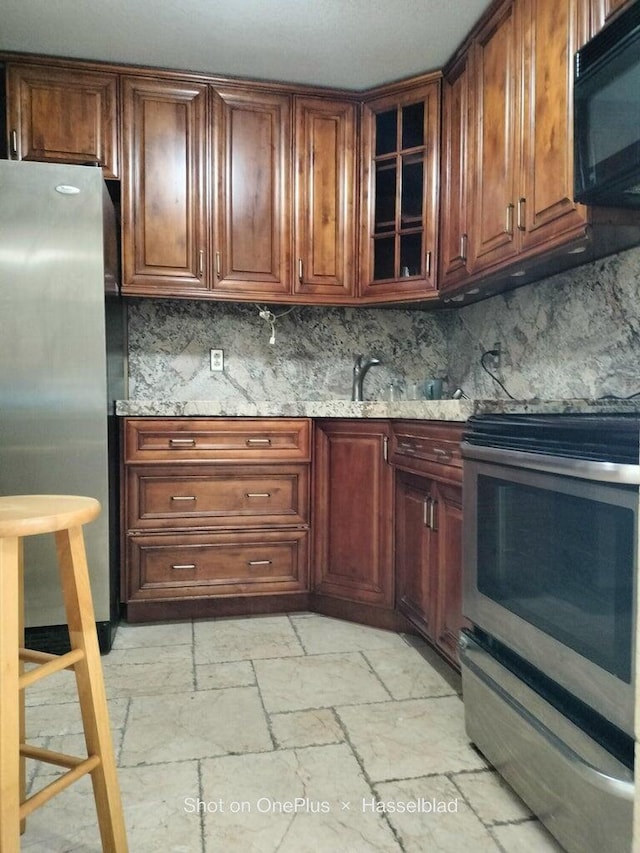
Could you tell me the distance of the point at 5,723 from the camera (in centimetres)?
95

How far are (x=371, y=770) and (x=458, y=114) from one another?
7.79 ft

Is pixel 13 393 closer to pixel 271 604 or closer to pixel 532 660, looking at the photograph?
pixel 271 604

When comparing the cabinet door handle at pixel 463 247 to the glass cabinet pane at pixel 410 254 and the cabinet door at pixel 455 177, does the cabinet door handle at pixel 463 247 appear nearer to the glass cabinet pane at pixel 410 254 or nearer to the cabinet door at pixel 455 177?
the cabinet door at pixel 455 177

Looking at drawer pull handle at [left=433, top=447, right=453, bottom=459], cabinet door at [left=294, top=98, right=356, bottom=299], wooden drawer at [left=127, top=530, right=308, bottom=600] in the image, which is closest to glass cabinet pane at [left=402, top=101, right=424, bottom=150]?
cabinet door at [left=294, top=98, right=356, bottom=299]

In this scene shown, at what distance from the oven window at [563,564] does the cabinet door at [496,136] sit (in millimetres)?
1006

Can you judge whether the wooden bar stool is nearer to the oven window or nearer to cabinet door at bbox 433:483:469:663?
the oven window

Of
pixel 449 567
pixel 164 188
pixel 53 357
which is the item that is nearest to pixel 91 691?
pixel 449 567

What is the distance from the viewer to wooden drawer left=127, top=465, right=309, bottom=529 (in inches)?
95.6

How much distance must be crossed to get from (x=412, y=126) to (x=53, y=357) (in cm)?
186

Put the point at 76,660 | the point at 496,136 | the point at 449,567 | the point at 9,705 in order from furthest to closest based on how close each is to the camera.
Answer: the point at 496,136, the point at 449,567, the point at 76,660, the point at 9,705

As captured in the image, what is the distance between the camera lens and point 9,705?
3.16ft

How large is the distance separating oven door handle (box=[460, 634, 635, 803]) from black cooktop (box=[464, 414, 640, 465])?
53cm

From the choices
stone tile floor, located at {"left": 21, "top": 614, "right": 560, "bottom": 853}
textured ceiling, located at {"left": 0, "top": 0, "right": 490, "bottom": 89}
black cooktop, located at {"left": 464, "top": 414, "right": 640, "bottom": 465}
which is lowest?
stone tile floor, located at {"left": 21, "top": 614, "right": 560, "bottom": 853}

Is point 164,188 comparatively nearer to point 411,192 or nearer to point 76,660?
point 411,192
